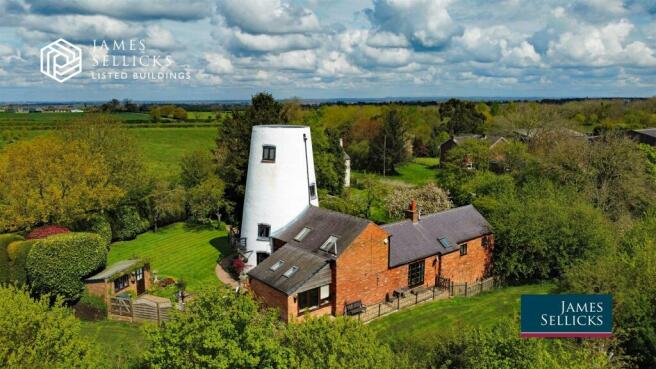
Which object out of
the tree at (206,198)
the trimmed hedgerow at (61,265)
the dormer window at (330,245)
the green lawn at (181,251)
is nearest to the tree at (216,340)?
the dormer window at (330,245)

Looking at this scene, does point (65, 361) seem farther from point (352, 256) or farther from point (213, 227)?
point (213, 227)

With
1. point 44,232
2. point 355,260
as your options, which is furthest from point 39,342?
point 44,232

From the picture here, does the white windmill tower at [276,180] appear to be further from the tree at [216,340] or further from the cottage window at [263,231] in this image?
the tree at [216,340]

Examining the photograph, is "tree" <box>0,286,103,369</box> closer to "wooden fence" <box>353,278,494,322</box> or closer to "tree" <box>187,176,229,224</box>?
"wooden fence" <box>353,278,494,322</box>

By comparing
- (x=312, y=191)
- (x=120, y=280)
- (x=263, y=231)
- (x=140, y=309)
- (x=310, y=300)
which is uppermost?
(x=312, y=191)

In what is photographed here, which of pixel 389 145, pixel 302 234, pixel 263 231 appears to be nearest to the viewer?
pixel 302 234

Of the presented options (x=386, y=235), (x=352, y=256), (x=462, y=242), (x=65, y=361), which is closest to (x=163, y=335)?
(x=65, y=361)

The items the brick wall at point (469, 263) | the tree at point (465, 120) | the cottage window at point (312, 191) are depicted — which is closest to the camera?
the brick wall at point (469, 263)

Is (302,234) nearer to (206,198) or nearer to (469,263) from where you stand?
(469,263)
